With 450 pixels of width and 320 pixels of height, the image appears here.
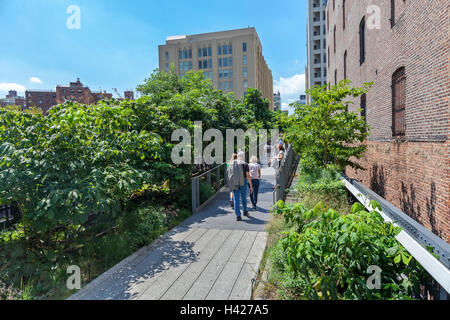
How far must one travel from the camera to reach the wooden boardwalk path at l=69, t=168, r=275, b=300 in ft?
13.4

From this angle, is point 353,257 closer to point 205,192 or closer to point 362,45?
point 205,192

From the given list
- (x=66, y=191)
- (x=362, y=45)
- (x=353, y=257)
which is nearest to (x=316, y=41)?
(x=362, y=45)

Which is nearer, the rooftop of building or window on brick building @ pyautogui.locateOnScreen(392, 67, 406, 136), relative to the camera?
window on brick building @ pyautogui.locateOnScreen(392, 67, 406, 136)

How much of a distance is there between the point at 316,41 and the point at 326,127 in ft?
176

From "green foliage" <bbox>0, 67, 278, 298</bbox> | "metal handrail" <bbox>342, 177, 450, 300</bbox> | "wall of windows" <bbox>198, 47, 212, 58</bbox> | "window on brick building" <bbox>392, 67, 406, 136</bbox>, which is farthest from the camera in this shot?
"wall of windows" <bbox>198, 47, 212, 58</bbox>

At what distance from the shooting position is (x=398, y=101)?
847cm

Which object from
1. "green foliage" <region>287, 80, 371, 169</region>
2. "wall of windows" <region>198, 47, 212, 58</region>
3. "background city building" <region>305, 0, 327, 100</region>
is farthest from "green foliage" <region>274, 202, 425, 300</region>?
"wall of windows" <region>198, 47, 212, 58</region>

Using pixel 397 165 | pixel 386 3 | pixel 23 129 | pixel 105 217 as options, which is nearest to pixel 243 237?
pixel 105 217

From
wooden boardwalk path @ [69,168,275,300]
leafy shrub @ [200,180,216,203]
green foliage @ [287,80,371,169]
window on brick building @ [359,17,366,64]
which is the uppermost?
window on brick building @ [359,17,366,64]

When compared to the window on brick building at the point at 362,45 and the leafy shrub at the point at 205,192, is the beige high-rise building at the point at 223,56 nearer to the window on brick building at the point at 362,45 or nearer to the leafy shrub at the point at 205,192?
the window on brick building at the point at 362,45

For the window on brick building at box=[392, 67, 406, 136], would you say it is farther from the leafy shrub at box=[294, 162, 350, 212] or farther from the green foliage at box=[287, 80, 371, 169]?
the leafy shrub at box=[294, 162, 350, 212]

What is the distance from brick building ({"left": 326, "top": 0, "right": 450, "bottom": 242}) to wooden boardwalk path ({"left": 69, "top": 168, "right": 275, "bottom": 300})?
3.77 meters

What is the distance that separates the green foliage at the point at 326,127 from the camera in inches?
344
